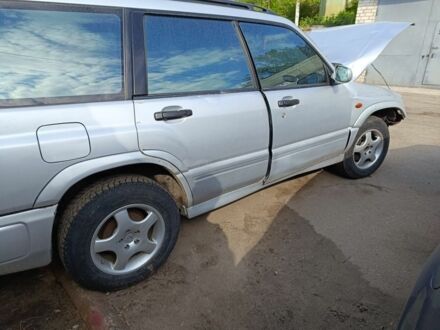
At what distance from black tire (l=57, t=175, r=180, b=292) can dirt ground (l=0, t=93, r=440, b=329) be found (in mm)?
149

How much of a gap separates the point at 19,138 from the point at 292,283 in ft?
6.23

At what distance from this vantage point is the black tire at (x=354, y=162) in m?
3.56

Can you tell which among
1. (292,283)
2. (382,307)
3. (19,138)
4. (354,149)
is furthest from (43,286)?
(354,149)

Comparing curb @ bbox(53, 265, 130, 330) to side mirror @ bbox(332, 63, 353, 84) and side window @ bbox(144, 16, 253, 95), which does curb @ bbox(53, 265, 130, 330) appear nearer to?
side window @ bbox(144, 16, 253, 95)

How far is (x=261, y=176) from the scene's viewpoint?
Answer: 9.11 ft

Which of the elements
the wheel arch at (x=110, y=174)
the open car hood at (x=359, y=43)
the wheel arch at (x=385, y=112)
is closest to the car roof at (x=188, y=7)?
the wheel arch at (x=110, y=174)

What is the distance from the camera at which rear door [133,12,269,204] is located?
1995 millimetres

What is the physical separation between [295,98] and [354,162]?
56.4 inches

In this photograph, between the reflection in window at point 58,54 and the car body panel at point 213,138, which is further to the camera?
the car body panel at point 213,138

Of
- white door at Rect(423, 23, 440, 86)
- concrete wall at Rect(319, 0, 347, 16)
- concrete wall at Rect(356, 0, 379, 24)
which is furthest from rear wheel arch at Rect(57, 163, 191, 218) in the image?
concrete wall at Rect(319, 0, 347, 16)

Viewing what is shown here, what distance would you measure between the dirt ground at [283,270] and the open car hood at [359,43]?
1.38 m

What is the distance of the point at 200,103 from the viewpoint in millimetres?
2180

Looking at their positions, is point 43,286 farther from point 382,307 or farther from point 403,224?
point 403,224

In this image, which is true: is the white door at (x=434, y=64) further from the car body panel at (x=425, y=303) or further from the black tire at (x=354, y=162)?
the car body panel at (x=425, y=303)
